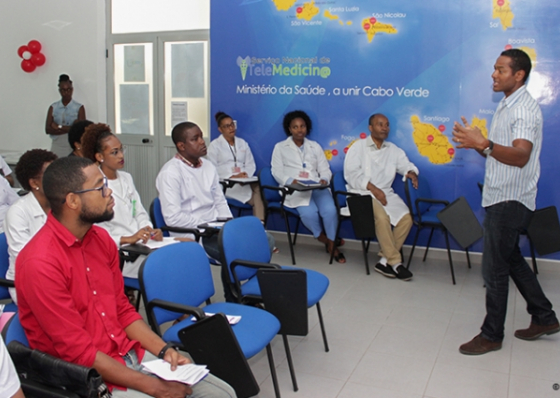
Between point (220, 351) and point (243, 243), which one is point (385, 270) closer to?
point (243, 243)

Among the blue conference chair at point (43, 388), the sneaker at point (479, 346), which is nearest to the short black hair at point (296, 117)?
the sneaker at point (479, 346)

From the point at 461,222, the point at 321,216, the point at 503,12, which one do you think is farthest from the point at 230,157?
the point at 503,12

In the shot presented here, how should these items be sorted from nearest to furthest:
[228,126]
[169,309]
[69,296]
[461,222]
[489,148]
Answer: [69,296], [169,309], [489,148], [461,222], [228,126]

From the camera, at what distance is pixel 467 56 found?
16.8ft

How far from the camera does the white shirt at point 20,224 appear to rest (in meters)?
2.79

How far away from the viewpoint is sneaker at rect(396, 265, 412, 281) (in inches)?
190

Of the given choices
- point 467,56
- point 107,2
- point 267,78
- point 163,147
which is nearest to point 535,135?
point 467,56

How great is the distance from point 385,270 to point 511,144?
2.10 meters

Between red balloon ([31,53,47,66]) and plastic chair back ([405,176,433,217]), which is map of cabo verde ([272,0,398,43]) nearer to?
plastic chair back ([405,176,433,217])

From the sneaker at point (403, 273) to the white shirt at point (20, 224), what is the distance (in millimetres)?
3102

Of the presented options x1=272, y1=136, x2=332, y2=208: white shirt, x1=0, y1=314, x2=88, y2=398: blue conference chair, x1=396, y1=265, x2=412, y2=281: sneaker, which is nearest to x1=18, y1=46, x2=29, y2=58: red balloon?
x1=272, y1=136, x2=332, y2=208: white shirt

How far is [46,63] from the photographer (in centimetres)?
745

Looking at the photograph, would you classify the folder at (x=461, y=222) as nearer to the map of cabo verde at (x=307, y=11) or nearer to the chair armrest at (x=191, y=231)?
the chair armrest at (x=191, y=231)

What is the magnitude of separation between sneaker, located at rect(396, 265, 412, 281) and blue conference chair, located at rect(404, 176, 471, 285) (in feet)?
0.86
